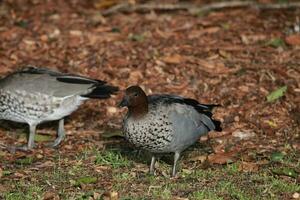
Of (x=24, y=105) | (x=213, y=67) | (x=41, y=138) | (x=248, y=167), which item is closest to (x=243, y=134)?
(x=248, y=167)

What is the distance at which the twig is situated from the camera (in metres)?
11.4

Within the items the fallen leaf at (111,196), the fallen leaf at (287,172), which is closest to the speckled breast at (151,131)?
the fallen leaf at (111,196)

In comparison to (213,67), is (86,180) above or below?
below

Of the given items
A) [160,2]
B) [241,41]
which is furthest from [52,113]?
[160,2]

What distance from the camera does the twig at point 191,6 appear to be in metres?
11.4

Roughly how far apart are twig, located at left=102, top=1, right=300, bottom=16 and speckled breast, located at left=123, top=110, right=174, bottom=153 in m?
4.99

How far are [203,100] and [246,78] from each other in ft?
2.31

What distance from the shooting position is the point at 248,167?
7164 mm

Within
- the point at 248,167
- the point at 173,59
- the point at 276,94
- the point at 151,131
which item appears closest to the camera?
the point at 151,131

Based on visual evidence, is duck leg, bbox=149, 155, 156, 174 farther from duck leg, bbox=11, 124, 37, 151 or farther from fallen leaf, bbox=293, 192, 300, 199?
duck leg, bbox=11, 124, 37, 151

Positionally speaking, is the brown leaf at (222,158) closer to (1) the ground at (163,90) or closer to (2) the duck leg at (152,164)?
(1) the ground at (163,90)

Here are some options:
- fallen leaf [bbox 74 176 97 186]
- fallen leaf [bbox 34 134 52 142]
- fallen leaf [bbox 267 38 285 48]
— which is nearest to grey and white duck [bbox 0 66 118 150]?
fallen leaf [bbox 34 134 52 142]

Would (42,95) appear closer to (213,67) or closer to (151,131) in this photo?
(151,131)

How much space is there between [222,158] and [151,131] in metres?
0.98
